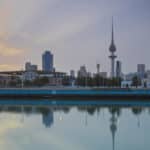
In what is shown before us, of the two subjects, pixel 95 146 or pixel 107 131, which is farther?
pixel 107 131

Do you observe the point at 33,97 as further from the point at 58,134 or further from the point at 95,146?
the point at 95,146

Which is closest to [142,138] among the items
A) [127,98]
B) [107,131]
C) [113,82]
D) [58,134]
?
[107,131]

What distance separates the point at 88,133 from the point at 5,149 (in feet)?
13.7

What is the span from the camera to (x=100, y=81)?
65.1 m

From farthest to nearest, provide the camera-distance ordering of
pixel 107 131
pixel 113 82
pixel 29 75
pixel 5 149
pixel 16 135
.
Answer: pixel 29 75 < pixel 113 82 < pixel 107 131 < pixel 16 135 < pixel 5 149

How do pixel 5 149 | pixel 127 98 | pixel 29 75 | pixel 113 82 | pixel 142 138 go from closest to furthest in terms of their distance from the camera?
pixel 5 149
pixel 142 138
pixel 127 98
pixel 113 82
pixel 29 75

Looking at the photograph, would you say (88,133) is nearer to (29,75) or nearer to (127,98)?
(127,98)

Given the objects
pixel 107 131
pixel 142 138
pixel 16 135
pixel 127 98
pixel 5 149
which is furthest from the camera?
pixel 127 98

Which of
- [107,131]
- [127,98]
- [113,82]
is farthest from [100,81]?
[107,131]

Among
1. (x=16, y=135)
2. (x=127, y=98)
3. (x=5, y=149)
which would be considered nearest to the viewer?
(x=5, y=149)

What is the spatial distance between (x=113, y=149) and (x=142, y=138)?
7.44 ft

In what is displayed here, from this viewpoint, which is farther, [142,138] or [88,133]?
[88,133]

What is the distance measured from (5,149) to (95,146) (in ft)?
9.44

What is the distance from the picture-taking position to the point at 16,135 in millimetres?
11969
